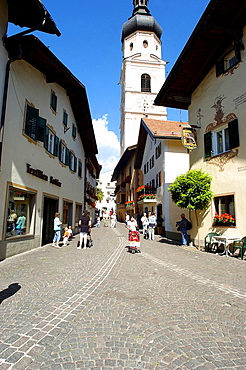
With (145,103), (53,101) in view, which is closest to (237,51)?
(53,101)

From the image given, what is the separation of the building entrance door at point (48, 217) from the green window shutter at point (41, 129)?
362cm

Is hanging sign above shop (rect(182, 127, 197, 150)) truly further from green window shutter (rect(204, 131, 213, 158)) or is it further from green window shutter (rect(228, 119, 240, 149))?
green window shutter (rect(228, 119, 240, 149))

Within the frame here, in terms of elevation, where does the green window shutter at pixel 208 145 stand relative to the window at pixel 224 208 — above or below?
above

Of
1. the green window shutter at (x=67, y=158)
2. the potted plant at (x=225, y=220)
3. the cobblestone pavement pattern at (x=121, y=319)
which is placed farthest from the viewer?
the green window shutter at (x=67, y=158)

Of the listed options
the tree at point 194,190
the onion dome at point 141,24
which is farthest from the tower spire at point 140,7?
the tree at point 194,190

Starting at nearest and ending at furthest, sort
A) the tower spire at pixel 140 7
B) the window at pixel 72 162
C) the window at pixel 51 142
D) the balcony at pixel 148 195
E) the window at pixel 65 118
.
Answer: the window at pixel 51 142 → the window at pixel 65 118 → the window at pixel 72 162 → the balcony at pixel 148 195 → the tower spire at pixel 140 7

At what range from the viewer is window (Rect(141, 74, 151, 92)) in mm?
53438

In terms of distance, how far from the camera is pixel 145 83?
53656 mm

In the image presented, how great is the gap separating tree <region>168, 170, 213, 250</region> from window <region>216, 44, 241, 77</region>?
4.84 m

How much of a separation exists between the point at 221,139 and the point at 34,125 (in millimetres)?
8662

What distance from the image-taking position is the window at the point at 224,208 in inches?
419

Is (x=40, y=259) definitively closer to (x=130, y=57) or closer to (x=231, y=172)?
(x=231, y=172)

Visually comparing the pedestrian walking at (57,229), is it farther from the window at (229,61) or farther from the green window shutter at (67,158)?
the window at (229,61)

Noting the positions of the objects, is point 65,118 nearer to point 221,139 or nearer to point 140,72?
point 221,139
